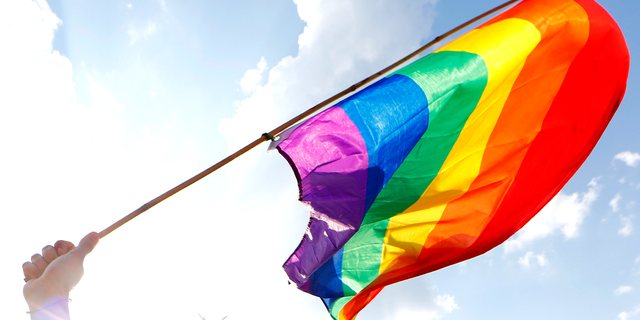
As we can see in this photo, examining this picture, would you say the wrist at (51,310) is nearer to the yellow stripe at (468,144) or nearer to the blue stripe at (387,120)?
the blue stripe at (387,120)

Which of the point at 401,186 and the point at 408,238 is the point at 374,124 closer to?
the point at 401,186

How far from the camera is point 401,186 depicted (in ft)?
12.9

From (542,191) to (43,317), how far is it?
5.63 m

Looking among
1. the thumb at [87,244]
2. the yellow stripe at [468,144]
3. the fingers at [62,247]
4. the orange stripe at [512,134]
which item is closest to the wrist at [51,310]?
the thumb at [87,244]

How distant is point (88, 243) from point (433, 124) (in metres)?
3.34

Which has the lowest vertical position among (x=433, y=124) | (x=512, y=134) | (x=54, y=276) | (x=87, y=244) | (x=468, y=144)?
(x=512, y=134)

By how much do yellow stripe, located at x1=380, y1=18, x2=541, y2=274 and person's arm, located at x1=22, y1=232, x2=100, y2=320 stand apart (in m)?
3.30

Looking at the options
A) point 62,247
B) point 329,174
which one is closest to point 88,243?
point 62,247

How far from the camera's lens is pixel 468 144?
14.5 feet

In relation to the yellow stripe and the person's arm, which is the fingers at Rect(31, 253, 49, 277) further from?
the yellow stripe

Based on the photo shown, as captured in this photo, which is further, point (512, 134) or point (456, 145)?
point (512, 134)

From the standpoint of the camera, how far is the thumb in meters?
1.91

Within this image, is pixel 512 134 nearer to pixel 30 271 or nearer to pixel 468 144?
pixel 468 144

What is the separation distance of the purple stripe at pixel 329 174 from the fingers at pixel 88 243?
1.41 m
